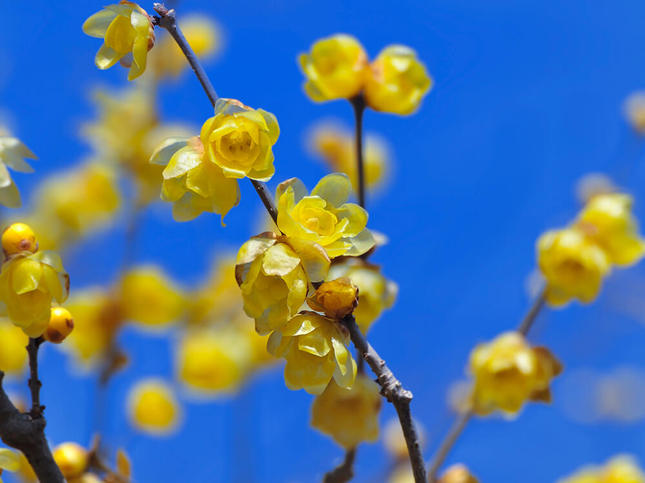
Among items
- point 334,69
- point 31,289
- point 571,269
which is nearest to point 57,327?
point 31,289

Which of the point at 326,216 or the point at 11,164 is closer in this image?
the point at 326,216

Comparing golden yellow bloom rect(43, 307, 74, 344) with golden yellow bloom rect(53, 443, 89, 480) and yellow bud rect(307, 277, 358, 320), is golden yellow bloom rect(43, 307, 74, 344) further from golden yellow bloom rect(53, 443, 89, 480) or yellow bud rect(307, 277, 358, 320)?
yellow bud rect(307, 277, 358, 320)

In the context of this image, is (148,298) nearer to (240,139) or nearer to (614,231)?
(614,231)

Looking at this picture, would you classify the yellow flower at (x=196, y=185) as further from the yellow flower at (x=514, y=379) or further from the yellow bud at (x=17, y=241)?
the yellow flower at (x=514, y=379)

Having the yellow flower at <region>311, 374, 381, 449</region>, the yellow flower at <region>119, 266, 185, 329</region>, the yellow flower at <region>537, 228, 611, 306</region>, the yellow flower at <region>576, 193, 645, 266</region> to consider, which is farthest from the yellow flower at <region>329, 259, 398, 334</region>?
the yellow flower at <region>119, 266, 185, 329</region>

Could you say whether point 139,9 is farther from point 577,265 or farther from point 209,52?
point 209,52

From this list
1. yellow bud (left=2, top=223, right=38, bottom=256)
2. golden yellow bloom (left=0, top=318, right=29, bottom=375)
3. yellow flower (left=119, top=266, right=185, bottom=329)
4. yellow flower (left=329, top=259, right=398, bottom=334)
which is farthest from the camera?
yellow flower (left=119, top=266, right=185, bottom=329)
